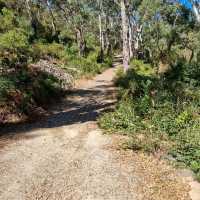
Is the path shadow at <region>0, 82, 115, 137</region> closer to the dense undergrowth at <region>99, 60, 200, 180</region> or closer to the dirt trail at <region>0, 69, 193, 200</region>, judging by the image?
the dirt trail at <region>0, 69, 193, 200</region>

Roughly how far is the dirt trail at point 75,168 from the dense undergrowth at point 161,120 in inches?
28.3

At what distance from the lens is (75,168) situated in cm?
1096

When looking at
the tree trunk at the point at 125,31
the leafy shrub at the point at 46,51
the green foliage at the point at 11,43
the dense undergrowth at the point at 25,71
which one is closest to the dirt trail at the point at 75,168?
the dense undergrowth at the point at 25,71

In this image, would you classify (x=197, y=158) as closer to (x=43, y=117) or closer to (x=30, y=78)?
(x=43, y=117)

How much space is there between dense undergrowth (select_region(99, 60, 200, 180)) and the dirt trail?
72 cm

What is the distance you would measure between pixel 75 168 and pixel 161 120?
16.3 ft

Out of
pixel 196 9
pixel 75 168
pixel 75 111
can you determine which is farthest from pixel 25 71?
pixel 75 168

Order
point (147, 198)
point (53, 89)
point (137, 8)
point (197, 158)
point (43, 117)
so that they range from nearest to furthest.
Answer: point (147, 198) → point (197, 158) → point (43, 117) → point (53, 89) → point (137, 8)

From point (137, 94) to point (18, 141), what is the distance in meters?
7.45

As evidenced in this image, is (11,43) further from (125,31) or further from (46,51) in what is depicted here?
(125,31)

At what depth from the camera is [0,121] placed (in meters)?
14.9

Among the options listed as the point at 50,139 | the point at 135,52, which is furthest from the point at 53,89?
the point at 135,52

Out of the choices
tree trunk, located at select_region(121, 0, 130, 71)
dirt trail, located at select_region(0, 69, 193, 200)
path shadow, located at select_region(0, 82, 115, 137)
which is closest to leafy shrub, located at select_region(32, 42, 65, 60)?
tree trunk, located at select_region(121, 0, 130, 71)

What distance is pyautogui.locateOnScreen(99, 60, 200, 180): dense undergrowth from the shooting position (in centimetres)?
1262
